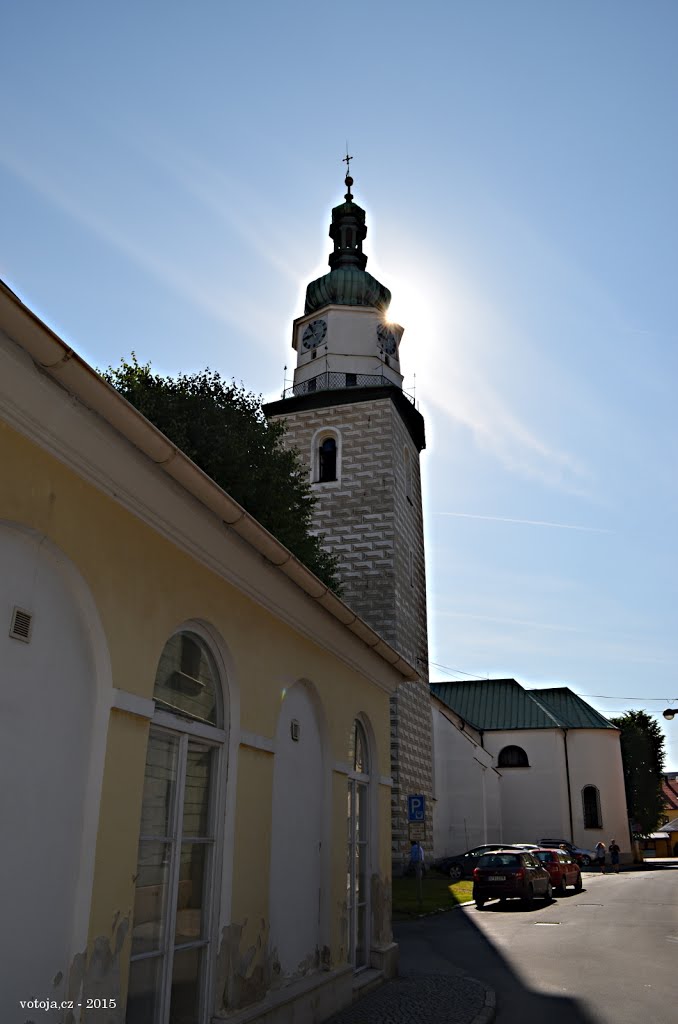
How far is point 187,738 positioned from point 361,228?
36.2 metres

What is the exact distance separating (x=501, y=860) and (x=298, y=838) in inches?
591

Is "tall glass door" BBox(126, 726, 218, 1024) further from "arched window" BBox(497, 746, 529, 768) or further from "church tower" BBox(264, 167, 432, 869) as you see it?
"arched window" BBox(497, 746, 529, 768)

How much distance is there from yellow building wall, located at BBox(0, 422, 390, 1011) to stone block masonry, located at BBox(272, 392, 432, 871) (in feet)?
66.6

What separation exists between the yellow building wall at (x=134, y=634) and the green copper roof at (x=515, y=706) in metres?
40.9

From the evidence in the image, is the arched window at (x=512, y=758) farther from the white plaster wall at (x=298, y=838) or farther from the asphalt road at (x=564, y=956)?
the white plaster wall at (x=298, y=838)

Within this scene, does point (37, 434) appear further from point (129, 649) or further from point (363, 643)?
point (363, 643)

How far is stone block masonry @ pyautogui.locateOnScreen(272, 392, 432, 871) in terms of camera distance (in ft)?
93.5

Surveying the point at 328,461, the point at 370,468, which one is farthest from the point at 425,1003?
the point at 328,461

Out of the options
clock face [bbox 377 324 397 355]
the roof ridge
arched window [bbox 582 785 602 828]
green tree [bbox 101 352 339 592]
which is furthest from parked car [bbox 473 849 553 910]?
the roof ridge

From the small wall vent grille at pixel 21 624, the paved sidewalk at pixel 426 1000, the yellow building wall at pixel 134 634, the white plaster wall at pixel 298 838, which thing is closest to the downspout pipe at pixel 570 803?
the paved sidewalk at pixel 426 1000

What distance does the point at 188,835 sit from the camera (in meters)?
6.13

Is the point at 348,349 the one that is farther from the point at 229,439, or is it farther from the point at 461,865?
the point at 461,865

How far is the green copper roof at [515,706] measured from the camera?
152ft

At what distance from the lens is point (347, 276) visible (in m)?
36.1
